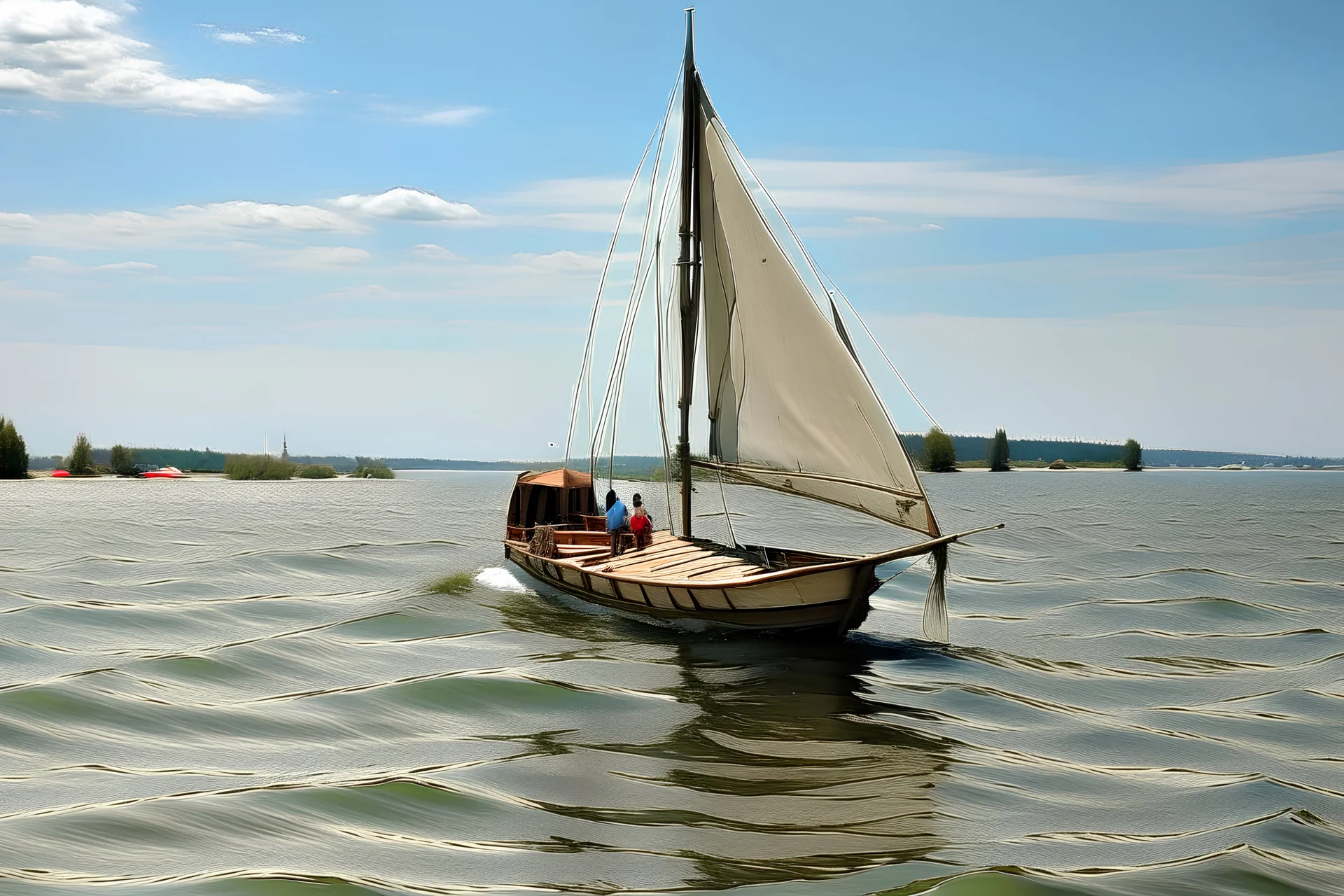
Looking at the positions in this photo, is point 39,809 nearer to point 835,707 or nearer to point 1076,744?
point 835,707

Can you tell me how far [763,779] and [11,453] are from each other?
109078 millimetres

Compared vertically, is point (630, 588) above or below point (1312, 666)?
above

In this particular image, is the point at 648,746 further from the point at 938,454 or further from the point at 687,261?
the point at 938,454

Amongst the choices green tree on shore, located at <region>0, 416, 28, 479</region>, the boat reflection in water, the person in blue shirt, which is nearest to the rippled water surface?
the boat reflection in water

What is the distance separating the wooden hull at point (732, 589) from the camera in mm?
20141

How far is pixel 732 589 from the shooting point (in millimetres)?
20500

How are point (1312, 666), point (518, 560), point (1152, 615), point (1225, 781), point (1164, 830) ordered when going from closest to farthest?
1. point (1164, 830)
2. point (1225, 781)
3. point (1312, 666)
4. point (1152, 615)
5. point (518, 560)

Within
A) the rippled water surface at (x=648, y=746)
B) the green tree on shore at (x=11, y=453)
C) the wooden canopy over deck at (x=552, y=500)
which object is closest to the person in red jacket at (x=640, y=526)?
the rippled water surface at (x=648, y=746)

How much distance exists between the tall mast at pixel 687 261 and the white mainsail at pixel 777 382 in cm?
40

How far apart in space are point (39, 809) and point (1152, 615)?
27.3 m

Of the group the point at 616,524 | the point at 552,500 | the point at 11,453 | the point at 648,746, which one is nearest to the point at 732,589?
the point at 648,746

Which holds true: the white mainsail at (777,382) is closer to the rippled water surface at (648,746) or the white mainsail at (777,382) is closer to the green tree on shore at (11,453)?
the rippled water surface at (648,746)

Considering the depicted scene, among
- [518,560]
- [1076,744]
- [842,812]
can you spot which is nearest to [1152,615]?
[1076,744]

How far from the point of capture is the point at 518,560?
31.7 m
